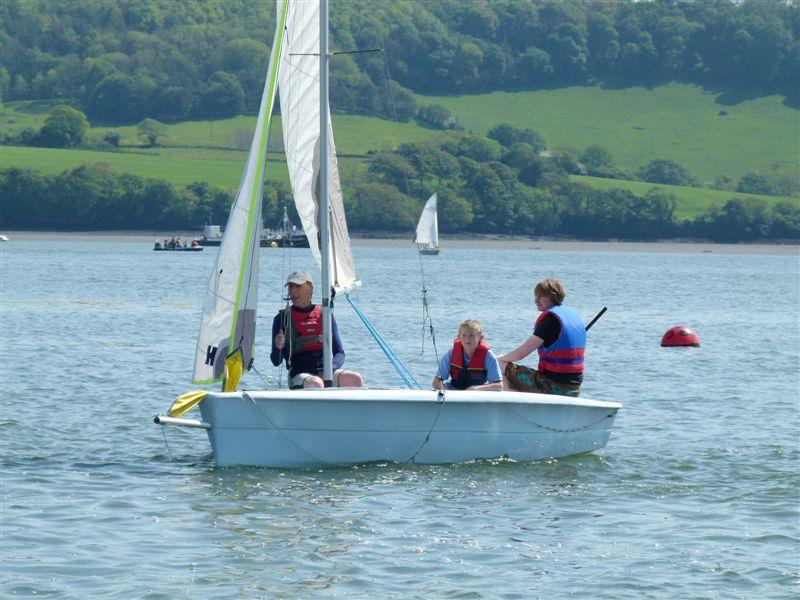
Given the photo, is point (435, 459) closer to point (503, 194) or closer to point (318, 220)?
point (318, 220)

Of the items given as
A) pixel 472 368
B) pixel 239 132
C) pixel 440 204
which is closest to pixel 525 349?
pixel 472 368

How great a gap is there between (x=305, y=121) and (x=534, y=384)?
161 inches

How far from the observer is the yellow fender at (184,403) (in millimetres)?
14750

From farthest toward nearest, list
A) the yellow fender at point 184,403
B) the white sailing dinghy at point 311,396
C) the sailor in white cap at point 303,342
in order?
1. the sailor in white cap at point 303,342
2. the white sailing dinghy at point 311,396
3. the yellow fender at point 184,403

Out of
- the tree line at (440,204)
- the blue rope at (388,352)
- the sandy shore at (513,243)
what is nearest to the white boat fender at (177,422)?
the blue rope at (388,352)

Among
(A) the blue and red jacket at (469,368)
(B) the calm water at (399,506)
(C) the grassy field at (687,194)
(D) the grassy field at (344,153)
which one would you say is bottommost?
(B) the calm water at (399,506)

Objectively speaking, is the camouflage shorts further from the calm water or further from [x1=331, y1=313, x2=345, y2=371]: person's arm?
[x1=331, y1=313, x2=345, y2=371]: person's arm

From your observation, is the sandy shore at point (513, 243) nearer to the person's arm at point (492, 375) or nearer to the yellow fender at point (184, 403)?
the person's arm at point (492, 375)

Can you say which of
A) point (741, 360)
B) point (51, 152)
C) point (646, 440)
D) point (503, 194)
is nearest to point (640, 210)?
point (503, 194)

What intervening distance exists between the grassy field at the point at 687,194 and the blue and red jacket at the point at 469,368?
147923 millimetres

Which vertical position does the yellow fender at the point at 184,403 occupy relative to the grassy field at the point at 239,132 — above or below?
below

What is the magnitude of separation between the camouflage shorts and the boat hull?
24cm

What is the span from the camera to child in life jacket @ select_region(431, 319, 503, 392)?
1577cm

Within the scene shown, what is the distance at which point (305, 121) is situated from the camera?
16016 millimetres
